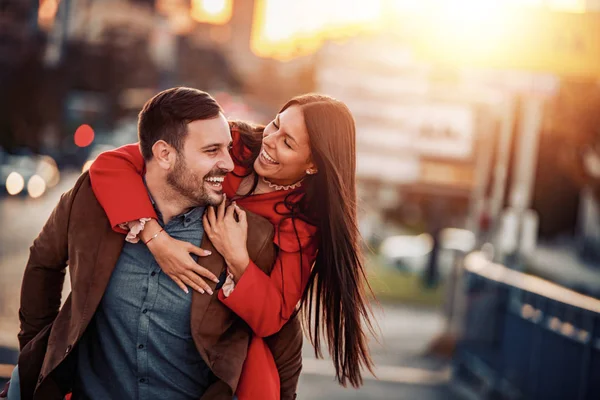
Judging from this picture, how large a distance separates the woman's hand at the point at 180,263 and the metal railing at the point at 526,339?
4501mm

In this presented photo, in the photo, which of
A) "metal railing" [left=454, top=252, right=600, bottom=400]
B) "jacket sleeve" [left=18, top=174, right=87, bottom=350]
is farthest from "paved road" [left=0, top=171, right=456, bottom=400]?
"jacket sleeve" [left=18, top=174, right=87, bottom=350]

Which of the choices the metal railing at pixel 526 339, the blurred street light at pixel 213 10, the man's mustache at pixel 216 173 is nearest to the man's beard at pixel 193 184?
the man's mustache at pixel 216 173

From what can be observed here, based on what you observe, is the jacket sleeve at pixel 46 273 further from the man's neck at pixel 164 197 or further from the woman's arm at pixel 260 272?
the woman's arm at pixel 260 272

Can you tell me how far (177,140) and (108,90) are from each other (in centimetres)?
5898

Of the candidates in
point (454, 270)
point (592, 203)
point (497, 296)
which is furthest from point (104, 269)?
point (592, 203)

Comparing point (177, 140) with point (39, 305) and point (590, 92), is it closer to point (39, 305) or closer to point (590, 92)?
point (39, 305)

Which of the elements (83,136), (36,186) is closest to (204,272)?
(36,186)

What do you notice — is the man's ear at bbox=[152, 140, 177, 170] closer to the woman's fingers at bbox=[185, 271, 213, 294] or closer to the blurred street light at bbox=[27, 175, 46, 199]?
the woman's fingers at bbox=[185, 271, 213, 294]

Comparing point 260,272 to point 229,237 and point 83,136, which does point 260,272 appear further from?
point 83,136

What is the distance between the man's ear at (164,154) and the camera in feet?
10.6

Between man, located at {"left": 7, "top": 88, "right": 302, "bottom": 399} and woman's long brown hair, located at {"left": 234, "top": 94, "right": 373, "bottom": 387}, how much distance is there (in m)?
0.25

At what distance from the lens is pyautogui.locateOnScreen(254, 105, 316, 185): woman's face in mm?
3473

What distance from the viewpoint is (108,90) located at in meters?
60.6

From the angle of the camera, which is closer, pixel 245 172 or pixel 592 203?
pixel 245 172
